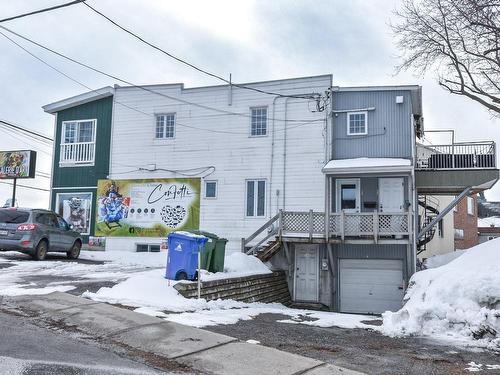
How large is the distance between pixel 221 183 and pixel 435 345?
49.4ft

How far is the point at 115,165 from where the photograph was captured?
2361 cm

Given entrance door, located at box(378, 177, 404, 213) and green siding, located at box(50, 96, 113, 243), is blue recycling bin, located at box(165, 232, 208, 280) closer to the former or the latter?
entrance door, located at box(378, 177, 404, 213)

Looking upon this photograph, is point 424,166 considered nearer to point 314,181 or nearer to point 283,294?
point 314,181

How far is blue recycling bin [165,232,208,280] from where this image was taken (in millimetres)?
11523

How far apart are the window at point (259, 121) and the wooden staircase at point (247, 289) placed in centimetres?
610

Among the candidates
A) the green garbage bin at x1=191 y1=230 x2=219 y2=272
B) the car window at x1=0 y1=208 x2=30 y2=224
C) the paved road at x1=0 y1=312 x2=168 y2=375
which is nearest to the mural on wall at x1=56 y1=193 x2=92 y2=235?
the car window at x1=0 y1=208 x2=30 y2=224

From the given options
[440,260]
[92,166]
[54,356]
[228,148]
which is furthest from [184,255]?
[92,166]

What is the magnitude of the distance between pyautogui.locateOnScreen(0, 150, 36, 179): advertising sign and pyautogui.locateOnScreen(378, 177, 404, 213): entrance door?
1962cm

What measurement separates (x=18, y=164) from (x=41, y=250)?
46.6 feet

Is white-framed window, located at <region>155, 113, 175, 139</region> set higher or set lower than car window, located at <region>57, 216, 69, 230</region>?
higher

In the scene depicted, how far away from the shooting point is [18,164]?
96.4ft

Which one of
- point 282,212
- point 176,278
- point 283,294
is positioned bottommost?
point 283,294

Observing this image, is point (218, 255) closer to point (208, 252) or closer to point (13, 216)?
point (208, 252)

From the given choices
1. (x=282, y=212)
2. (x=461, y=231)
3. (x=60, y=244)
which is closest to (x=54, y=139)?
(x=60, y=244)
